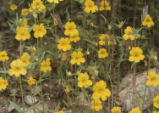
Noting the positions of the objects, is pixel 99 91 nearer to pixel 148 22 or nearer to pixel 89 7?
pixel 89 7

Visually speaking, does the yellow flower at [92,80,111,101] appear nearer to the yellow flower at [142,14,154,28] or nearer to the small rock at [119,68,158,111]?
the small rock at [119,68,158,111]

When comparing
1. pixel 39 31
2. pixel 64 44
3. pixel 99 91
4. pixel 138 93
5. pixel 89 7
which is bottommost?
pixel 138 93

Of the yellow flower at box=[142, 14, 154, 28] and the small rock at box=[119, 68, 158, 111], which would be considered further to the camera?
the yellow flower at box=[142, 14, 154, 28]

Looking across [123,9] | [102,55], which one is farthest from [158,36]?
[102,55]

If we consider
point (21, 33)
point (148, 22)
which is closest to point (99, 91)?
point (21, 33)

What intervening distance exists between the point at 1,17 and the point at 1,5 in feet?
1.03

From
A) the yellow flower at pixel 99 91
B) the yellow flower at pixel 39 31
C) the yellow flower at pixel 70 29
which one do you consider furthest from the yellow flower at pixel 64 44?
the yellow flower at pixel 99 91

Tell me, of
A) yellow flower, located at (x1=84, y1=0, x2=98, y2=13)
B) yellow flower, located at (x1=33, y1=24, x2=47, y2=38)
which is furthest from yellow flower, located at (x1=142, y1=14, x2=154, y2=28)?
yellow flower, located at (x1=33, y1=24, x2=47, y2=38)

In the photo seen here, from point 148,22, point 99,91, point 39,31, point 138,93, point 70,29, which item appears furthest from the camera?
point 148,22

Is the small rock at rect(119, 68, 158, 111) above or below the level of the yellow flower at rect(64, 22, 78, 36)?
below

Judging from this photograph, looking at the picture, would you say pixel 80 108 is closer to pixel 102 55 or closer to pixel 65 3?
pixel 102 55

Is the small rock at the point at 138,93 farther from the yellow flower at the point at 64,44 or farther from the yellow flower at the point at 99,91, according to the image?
the yellow flower at the point at 64,44

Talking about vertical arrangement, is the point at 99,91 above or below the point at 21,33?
below

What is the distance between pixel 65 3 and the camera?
3.88 meters
